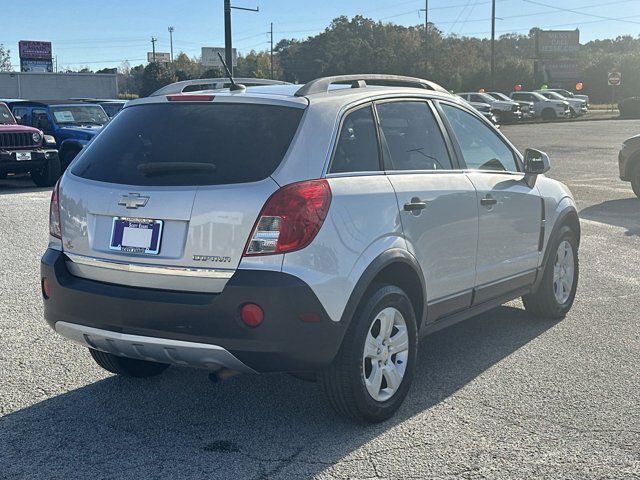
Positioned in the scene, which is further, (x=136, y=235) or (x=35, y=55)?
(x=35, y=55)

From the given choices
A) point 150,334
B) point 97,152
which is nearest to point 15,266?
point 97,152

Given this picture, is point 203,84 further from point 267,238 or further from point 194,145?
point 267,238

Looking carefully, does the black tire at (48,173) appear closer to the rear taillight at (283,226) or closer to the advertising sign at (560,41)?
the rear taillight at (283,226)

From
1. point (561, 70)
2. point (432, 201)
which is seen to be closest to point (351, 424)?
point (432, 201)

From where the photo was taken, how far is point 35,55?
284ft

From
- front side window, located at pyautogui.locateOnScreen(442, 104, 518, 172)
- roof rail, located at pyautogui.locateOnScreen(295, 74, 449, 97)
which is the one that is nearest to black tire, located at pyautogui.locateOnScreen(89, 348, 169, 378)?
roof rail, located at pyautogui.locateOnScreen(295, 74, 449, 97)

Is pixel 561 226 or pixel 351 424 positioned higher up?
pixel 561 226

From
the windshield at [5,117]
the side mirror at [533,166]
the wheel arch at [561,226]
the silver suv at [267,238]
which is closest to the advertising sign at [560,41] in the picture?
the windshield at [5,117]

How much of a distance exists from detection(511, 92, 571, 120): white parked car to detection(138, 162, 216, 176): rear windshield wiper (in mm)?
49778

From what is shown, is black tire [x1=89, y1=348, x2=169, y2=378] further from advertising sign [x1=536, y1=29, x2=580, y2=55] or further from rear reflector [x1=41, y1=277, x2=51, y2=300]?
advertising sign [x1=536, y1=29, x2=580, y2=55]

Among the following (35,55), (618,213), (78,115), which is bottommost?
(618,213)

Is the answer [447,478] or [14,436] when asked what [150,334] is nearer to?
[14,436]

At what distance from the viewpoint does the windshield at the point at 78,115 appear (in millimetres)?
19719

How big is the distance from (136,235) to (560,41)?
3606 inches
